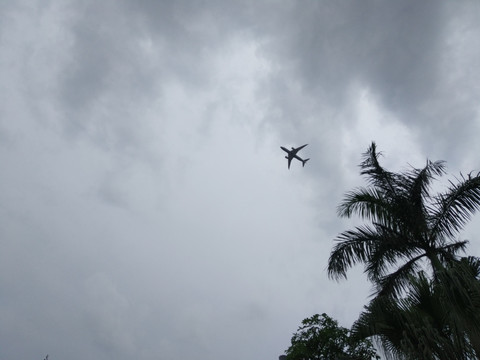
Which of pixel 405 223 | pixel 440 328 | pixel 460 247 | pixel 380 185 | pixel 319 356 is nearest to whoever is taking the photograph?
pixel 440 328

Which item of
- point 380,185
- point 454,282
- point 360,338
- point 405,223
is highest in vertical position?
point 380,185

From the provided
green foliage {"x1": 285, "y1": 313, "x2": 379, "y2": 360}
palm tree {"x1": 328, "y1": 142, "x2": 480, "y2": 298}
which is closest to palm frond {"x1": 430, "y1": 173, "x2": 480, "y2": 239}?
palm tree {"x1": 328, "y1": 142, "x2": 480, "y2": 298}

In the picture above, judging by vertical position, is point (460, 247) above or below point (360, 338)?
above

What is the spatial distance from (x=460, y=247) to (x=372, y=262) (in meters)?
3.97

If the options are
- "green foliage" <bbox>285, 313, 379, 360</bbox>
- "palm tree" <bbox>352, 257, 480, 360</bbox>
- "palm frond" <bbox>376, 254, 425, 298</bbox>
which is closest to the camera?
"palm tree" <bbox>352, 257, 480, 360</bbox>

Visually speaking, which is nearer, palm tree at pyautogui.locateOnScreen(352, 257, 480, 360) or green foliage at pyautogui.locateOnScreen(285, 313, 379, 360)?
palm tree at pyautogui.locateOnScreen(352, 257, 480, 360)

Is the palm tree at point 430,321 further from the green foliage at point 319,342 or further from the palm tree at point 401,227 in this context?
the green foliage at point 319,342

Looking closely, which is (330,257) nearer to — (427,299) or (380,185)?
(380,185)

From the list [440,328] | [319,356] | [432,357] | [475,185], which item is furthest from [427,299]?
[319,356]

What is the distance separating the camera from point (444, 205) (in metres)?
11.7

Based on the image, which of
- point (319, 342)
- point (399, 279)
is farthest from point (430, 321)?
point (319, 342)

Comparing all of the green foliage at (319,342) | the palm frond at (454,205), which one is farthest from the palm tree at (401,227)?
the green foliage at (319,342)

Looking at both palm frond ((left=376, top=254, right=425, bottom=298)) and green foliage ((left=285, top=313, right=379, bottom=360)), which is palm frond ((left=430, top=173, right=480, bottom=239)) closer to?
palm frond ((left=376, top=254, right=425, bottom=298))

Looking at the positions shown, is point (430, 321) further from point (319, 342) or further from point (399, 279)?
point (319, 342)
